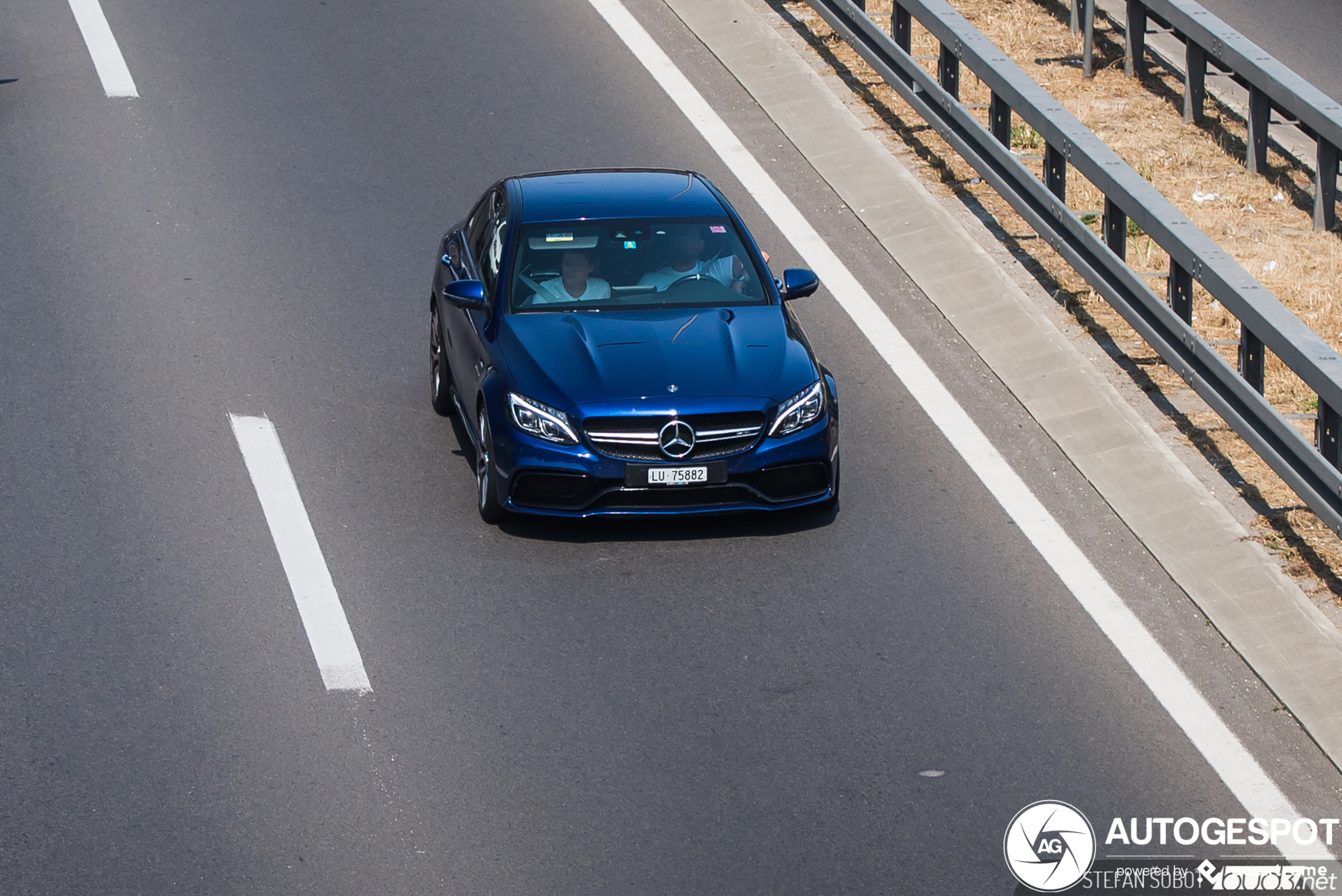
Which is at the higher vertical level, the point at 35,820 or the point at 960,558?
the point at 35,820

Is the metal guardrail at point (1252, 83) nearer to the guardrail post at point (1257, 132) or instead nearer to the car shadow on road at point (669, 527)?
the guardrail post at point (1257, 132)

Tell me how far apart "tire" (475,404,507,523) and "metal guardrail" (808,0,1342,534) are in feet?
13.0

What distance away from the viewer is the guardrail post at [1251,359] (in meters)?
9.59

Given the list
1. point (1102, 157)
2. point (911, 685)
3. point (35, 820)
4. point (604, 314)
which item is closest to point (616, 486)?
point (604, 314)

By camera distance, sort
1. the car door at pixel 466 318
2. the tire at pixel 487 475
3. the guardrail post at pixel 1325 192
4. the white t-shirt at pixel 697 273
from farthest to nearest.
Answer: the guardrail post at pixel 1325 192 → the white t-shirt at pixel 697 273 → the car door at pixel 466 318 → the tire at pixel 487 475

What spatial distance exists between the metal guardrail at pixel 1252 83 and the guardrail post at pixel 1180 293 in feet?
7.79

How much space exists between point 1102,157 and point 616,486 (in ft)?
14.3

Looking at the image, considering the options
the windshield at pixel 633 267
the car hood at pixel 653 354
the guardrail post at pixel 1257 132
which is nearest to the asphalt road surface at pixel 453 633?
the car hood at pixel 653 354

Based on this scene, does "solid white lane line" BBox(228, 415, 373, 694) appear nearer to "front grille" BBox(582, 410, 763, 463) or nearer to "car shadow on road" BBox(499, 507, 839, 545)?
"car shadow on road" BBox(499, 507, 839, 545)

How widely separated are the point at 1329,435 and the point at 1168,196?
192 inches

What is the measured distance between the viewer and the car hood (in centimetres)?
919

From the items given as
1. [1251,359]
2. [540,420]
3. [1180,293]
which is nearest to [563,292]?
[540,420]

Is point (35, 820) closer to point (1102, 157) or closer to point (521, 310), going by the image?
point (521, 310)

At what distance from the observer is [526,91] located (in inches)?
617
